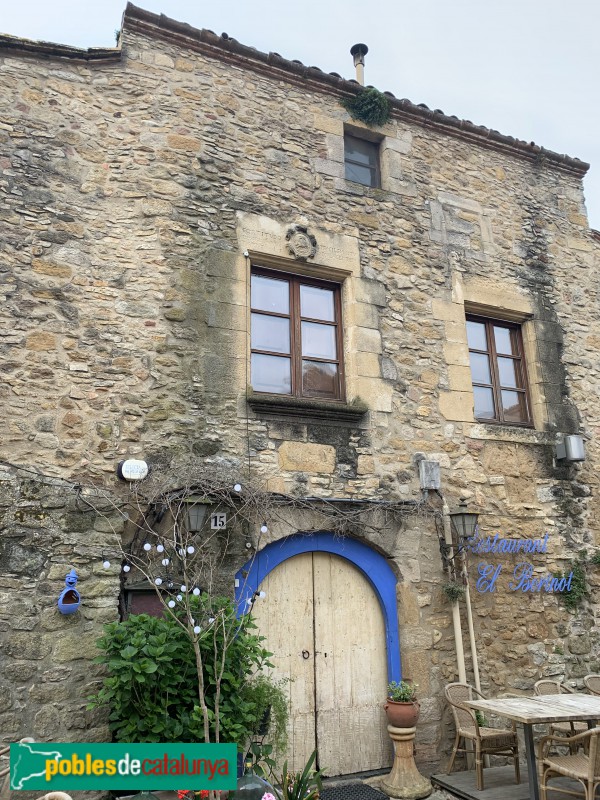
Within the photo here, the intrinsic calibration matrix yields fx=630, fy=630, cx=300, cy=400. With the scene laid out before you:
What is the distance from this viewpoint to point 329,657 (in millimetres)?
5113

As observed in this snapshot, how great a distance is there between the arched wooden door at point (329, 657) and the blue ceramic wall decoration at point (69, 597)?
1.40 m

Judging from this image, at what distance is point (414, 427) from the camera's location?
587 centimetres

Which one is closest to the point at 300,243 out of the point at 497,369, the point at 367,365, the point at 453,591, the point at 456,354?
the point at 367,365

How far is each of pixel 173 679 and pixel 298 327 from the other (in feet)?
10.2

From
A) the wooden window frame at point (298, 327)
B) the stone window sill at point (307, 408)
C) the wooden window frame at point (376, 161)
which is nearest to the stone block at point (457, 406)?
the stone window sill at point (307, 408)

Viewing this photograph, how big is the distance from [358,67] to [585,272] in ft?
11.6

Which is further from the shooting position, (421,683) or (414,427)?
(414,427)

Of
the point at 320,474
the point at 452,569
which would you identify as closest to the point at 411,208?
the point at 320,474

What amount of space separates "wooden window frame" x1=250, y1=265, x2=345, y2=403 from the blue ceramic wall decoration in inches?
83.0

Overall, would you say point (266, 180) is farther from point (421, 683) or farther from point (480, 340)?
point (421, 683)

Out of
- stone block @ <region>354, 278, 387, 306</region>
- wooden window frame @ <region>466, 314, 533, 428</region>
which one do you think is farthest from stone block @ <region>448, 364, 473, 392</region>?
stone block @ <region>354, 278, 387, 306</region>

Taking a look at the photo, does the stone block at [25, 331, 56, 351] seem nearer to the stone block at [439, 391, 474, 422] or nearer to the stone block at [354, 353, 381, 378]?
the stone block at [354, 353, 381, 378]

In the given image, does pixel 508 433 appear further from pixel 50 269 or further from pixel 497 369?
pixel 50 269

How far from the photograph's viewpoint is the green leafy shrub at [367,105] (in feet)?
21.6
